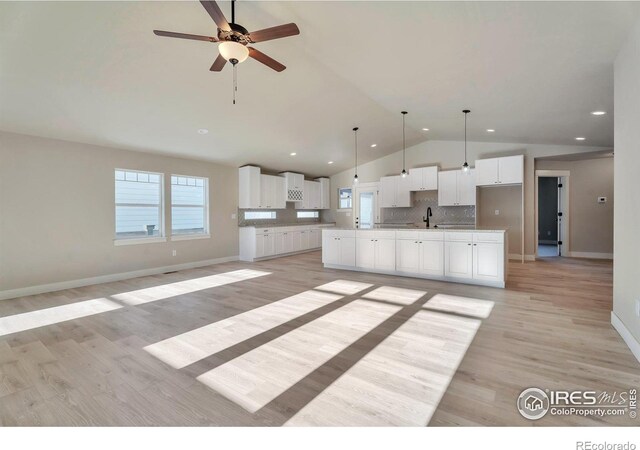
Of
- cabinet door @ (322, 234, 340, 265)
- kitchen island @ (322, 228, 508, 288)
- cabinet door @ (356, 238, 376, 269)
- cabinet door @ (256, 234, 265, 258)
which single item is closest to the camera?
kitchen island @ (322, 228, 508, 288)

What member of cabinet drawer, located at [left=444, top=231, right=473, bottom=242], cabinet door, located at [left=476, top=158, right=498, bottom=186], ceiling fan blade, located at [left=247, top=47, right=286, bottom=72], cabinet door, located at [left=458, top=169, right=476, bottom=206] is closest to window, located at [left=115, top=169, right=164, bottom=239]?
ceiling fan blade, located at [left=247, top=47, right=286, bottom=72]

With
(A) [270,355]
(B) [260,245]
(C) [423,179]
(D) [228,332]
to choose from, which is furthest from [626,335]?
(B) [260,245]

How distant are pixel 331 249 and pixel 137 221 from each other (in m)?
3.82

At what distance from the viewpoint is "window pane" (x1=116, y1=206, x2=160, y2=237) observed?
5.49 metres

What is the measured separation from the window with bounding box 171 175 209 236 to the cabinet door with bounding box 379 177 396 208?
4461mm

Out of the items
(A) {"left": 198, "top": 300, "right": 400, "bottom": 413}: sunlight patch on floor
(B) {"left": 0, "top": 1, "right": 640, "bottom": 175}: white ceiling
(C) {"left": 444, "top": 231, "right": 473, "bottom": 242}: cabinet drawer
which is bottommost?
(A) {"left": 198, "top": 300, "right": 400, "bottom": 413}: sunlight patch on floor

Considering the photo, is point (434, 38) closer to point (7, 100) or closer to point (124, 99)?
point (124, 99)

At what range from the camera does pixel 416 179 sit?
7496 mm

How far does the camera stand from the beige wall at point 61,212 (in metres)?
4.21

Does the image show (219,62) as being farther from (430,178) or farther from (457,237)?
(430,178)

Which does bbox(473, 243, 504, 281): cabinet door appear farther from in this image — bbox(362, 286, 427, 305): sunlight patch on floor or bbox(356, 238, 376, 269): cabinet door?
bbox(356, 238, 376, 269): cabinet door

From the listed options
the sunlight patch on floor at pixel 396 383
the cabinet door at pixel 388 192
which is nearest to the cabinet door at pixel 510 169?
the cabinet door at pixel 388 192

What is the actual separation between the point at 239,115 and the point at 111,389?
4.04m
